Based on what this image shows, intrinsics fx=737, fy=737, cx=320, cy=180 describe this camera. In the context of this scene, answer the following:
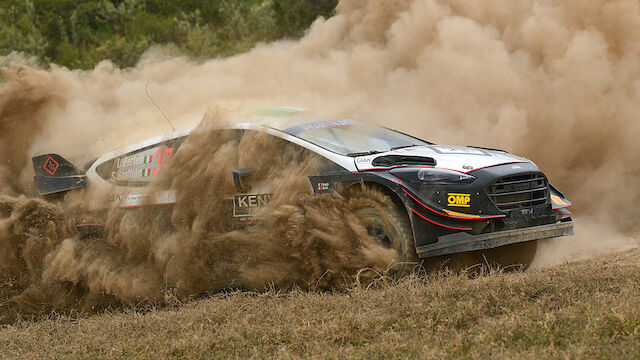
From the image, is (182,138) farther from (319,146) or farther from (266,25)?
(266,25)

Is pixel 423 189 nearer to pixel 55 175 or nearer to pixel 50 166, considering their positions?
pixel 55 175

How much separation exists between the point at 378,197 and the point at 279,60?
7.60 m

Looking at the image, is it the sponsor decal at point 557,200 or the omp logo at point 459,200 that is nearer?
the omp logo at point 459,200

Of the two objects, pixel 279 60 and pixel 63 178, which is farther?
pixel 279 60

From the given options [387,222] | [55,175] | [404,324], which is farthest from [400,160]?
[55,175]

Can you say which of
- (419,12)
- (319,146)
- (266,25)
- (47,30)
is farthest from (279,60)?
(47,30)

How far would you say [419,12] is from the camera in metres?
12.2

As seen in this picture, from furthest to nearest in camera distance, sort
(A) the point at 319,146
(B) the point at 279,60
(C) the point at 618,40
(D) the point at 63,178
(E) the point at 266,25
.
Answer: (E) the point at 266,25 → (B) the point at 279,60 → (C) the point at 618,40 → (D) the point at 63,178 → (A) the point at 319,146

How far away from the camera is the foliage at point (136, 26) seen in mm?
26156

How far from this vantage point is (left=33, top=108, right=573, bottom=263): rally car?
6402mm

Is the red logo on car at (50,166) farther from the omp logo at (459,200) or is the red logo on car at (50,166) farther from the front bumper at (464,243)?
the omp logo at (459,200)

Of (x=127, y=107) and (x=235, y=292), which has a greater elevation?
(x=127, y=107)

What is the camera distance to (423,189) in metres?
6.45

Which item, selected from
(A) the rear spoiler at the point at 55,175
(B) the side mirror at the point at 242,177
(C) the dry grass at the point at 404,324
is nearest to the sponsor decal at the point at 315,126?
(B) the side mirror at the point at 242,177
